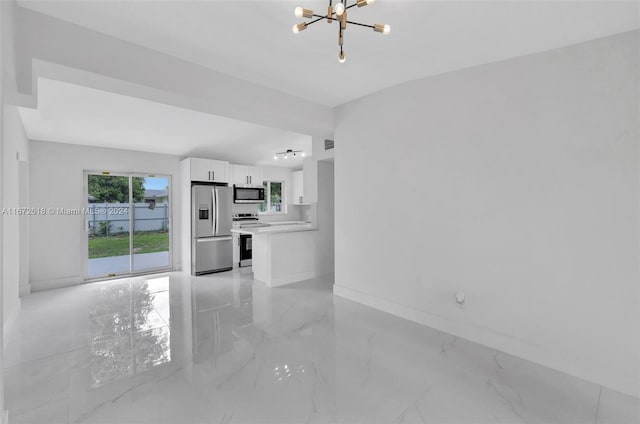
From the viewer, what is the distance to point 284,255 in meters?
4.71

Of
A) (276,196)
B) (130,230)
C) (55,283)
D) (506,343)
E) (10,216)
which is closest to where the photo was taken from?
(506,343)

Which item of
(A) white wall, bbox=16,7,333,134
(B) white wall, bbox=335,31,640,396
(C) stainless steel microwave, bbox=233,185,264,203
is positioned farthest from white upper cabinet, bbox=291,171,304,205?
(B) white wall, bbox=335,31,640,396

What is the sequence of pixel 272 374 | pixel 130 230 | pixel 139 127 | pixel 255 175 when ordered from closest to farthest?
pixel 272 374 < pixel 139 127 < pixel 130 230 < pixel 255 175

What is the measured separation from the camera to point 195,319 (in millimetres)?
3322

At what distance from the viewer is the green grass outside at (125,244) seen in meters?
5.38

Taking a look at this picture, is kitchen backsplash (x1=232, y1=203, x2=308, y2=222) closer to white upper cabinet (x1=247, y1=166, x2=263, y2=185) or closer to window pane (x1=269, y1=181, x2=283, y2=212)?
window pane (x1=269, y1=181, x2=283, y2=212)

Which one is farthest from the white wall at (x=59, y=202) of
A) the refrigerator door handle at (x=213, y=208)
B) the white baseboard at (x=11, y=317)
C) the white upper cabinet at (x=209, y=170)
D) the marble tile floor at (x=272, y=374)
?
the refrigerator door handle at (x=213, y=208)

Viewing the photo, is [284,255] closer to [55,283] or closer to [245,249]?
[245,249]

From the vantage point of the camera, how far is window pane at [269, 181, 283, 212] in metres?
7.79

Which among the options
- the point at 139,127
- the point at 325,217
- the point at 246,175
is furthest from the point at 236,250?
the point at 139,127

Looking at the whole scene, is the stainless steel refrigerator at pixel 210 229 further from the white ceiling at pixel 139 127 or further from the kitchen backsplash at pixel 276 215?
the white ceiling at pixel 139 127

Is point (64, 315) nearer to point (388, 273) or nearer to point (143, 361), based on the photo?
point (143, 361)

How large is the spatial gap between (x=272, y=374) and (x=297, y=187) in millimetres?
5829

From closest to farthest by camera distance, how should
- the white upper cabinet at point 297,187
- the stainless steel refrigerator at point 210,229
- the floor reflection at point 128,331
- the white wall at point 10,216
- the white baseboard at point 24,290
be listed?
1. the floor reflection at point 128,331
2. the white wall at point 10,216
3. the white baseboard at point 24,290
4. the stainless steel refrigerator at point 210,229
5. the white upper cabinet at point 297,187
